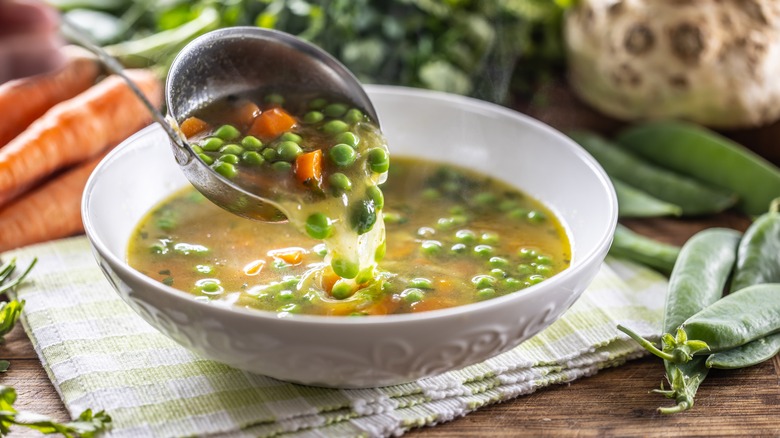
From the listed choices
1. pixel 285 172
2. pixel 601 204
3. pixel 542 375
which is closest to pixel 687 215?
pixel 601 204

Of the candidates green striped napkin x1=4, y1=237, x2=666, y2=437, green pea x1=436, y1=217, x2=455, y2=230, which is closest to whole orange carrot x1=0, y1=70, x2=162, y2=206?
green striped napkin x1=4, y1=237, x2=666, y2=437

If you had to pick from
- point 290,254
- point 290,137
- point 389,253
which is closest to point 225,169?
point 290,137

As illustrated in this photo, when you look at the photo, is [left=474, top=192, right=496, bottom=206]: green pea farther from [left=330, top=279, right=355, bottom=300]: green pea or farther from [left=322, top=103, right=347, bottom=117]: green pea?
[left=330, top=279, right=355, bottom=300]: green pea

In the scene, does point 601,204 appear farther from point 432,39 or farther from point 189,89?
point 432,39

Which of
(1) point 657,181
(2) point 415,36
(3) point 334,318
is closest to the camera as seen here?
(3) point 334,318

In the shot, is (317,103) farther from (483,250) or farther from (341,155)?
(483,250)
